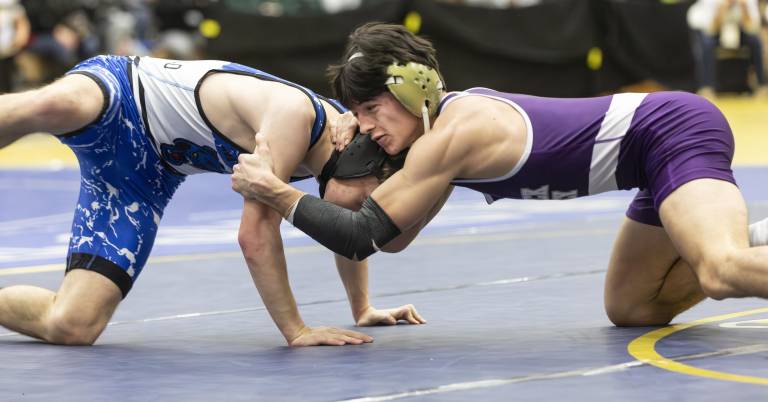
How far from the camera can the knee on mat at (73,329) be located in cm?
484

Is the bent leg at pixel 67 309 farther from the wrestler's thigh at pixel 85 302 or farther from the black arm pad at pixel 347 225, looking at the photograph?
the black arm pad at pixel 347 225

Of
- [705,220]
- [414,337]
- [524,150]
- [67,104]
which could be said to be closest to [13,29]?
[67,104]

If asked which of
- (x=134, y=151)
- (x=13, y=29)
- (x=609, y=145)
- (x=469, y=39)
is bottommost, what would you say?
(x=13, y=29)

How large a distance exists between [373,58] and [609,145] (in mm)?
756

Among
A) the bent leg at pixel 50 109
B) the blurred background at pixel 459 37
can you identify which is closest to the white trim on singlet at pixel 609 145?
the bent leg at pixel 50 109

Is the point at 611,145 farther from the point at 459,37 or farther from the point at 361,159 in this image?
the point at 459,37

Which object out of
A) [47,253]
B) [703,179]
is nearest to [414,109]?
[703,179]

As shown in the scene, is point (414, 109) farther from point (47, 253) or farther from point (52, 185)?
point (52, 185)

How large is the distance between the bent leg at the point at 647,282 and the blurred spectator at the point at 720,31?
12.0m

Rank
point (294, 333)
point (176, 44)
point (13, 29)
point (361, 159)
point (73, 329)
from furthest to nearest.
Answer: point (176, 44) < point (13, 29) < point (73, 329) < point (294, 333) < point (361, 159)

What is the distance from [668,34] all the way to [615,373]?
40.9ft

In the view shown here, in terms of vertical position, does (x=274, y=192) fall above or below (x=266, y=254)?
above

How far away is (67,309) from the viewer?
192 inches

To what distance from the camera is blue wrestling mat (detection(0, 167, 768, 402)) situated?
3895mm
